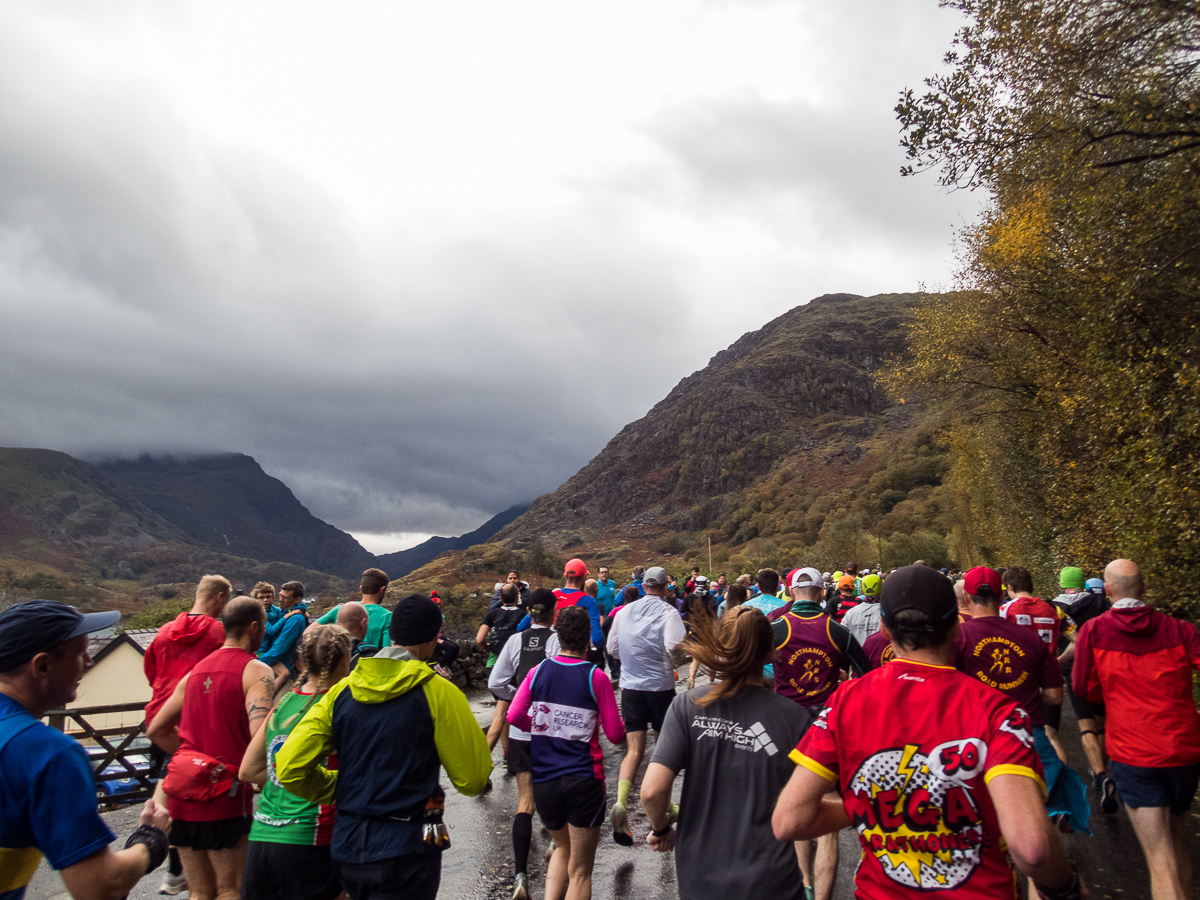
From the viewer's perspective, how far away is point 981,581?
506cm

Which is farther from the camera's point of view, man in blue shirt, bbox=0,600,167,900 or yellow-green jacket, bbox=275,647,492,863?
yellow-green jacket, bbox=275,647,492,863

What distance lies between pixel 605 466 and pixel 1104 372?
169200mm

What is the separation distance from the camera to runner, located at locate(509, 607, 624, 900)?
421cm

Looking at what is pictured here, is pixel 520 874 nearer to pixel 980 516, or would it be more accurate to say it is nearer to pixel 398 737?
pixel 398 737

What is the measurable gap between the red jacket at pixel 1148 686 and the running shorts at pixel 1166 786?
5cm

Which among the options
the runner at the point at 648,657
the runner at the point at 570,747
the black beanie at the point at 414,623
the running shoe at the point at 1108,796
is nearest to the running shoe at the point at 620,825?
the runner at the point at 570,747

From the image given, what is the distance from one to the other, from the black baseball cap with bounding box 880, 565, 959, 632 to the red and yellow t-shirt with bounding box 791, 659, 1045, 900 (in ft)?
0.51

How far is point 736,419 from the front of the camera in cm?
15562

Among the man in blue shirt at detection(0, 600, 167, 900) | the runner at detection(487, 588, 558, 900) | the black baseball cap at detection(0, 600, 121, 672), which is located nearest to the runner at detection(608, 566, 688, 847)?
the runner at detection(487, 588, 558, 900)

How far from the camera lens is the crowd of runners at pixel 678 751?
2.01 m

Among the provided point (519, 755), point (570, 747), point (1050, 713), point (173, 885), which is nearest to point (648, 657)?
point (519, 755)

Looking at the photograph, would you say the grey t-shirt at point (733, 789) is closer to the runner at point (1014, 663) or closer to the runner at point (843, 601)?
the runner at point (1014, 663)

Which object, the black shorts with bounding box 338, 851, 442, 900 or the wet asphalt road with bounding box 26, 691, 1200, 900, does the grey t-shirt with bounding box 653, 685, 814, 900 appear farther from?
the wet asphalt road with bounding box 26, 691, 1200, 900

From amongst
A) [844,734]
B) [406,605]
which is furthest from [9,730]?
[844,734]
